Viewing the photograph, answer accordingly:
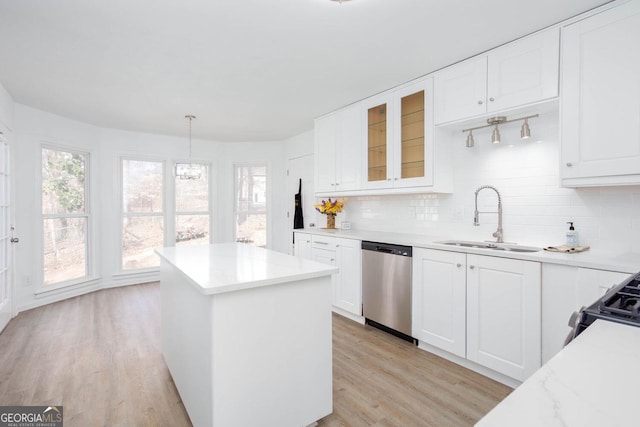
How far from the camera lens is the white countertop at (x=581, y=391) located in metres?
0.45

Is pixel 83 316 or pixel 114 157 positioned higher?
pixel 114 157

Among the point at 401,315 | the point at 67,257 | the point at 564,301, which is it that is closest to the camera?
the point at 564,301

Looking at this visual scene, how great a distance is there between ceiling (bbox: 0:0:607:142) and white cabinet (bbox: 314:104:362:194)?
0.80 ft

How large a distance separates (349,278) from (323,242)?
55 centimetres

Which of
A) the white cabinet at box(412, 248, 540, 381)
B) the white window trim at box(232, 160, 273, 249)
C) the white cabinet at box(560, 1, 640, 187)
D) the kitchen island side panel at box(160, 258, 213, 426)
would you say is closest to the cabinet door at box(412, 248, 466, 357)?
the white cabinet at box(412, 248, 540, 381)

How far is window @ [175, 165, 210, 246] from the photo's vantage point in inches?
218

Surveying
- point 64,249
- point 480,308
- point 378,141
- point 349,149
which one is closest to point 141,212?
point 64,249

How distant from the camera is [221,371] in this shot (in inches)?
58.9

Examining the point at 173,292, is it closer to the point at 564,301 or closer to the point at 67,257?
the point at 564,301

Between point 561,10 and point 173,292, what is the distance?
302 centimetres

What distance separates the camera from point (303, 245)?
4113 mm

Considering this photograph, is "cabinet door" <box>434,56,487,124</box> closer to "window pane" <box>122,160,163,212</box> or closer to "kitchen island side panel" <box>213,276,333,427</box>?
"kitchen island side panel" <box>213,276,333,427</box>

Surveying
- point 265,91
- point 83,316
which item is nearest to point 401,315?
point 265,91

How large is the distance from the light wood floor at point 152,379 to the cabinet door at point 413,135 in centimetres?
152
